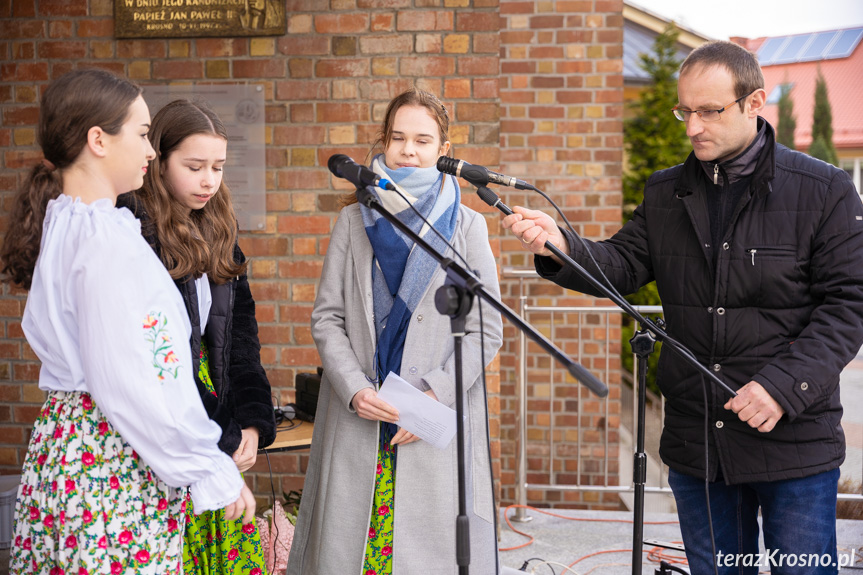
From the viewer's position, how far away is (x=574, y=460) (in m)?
4.52

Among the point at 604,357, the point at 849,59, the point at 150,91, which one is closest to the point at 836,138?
the point at 849,59

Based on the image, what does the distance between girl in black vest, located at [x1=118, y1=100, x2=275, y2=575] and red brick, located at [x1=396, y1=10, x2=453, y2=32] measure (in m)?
1.46

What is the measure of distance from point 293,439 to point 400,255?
0.94m

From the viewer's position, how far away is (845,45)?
25.5 metres

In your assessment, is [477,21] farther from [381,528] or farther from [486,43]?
[381,528]

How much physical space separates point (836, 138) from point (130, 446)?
24425 millimetres

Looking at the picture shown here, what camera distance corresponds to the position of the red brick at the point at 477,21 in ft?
10.1

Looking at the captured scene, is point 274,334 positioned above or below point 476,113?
below

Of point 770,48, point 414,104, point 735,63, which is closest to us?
point 735,63

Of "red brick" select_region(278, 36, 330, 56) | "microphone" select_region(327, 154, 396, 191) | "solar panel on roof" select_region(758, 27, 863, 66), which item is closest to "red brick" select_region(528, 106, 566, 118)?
"red brick" select_region(278, 36, 330, 56)

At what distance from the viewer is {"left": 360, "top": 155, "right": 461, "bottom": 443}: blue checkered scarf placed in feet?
6.37

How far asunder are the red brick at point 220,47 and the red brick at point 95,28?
0.37 m

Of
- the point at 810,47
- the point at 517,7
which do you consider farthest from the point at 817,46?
the point at 517,7

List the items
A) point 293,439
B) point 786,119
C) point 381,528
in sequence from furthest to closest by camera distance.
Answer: point 786,119
point 293,439
point 381,528
